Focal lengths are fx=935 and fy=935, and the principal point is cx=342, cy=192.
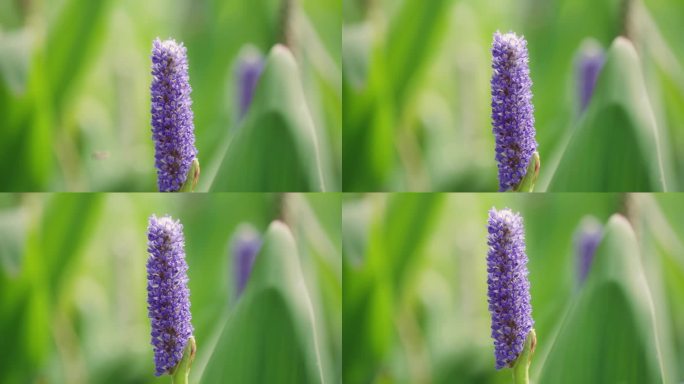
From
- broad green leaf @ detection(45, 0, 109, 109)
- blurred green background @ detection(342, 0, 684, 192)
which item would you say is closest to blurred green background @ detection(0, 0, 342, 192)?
broad green leaf @ detection(45, 0, 109, 109)

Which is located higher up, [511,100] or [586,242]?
→ [511,100]

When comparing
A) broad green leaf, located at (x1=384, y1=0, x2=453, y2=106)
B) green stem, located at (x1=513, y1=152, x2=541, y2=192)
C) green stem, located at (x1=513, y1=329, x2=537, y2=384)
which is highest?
broad green leaf, located at (x1=384, y1=0, x2=453, y2=106)

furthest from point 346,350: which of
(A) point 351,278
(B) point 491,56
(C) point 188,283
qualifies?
(B) point 491,56

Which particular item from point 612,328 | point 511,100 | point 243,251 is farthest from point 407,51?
point 612,328

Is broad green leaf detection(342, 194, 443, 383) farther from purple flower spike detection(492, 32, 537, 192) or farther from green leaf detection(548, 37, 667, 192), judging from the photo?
green leaf detection(548, 37, 667, 192)

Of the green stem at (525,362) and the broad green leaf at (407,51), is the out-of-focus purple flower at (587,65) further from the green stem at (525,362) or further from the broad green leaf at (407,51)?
the green stem at (525,362)

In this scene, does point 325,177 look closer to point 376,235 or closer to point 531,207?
point 376,235

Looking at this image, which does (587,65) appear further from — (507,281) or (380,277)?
(380,277)
